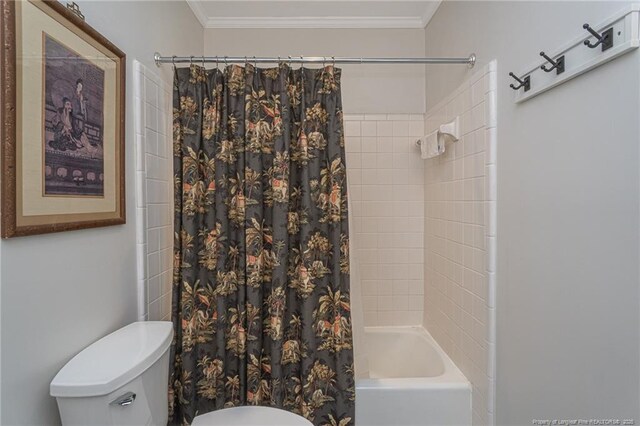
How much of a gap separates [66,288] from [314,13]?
2.16 meters

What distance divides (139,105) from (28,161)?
67 cm

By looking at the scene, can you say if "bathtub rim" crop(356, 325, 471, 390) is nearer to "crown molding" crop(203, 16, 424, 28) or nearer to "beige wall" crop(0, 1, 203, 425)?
"beige wall" crop(0, 1, 203, 425)

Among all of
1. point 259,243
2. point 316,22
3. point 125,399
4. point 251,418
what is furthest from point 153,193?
point 316,22

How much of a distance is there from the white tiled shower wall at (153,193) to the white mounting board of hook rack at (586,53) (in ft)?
5.10

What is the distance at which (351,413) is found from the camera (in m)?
1.59

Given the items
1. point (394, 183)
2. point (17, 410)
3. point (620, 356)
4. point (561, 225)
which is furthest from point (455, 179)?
point (17, 410)

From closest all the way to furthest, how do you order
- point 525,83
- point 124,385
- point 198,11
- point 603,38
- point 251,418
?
1. point 603,38
2. point 124,385
3. point 525,83
4. point 251,418
5. point 198,11

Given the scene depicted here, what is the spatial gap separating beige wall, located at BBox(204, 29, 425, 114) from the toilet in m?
1.91

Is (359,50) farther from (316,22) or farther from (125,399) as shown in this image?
(125,399)

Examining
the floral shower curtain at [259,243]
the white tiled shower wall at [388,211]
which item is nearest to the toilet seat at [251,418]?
the floral shower curtain at [259,243]

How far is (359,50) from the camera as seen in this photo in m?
2.44

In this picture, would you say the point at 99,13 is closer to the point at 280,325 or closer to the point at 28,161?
the point at 28,161

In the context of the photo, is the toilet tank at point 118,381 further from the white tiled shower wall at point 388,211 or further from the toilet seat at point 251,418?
the white tiled shower wall at point 388,211

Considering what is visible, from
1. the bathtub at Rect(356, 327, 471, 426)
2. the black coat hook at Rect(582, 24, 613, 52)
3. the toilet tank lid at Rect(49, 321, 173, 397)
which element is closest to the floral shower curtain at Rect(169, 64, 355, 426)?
the bathtub at Rect(356, 327, 471, 426)
